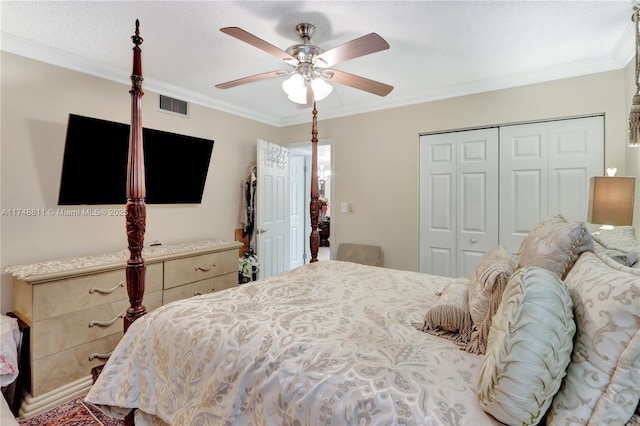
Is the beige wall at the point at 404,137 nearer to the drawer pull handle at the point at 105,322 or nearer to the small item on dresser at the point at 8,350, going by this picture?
the drawer pull handle at the point at 105,322

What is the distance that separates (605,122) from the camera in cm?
264

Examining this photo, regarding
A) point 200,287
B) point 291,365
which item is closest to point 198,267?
point 200,287

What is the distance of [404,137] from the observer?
3.62 meters

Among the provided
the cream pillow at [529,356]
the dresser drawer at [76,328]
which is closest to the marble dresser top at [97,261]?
the dresser drawer at [76,328]

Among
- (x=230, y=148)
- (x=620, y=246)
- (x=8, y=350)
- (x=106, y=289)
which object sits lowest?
(x=8, y=350)

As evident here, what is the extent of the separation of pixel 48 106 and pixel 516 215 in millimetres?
4131

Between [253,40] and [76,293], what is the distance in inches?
82.1

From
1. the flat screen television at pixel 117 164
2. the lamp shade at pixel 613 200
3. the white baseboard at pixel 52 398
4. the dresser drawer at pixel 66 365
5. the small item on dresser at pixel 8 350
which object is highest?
the flat screen television at pixel 117 164

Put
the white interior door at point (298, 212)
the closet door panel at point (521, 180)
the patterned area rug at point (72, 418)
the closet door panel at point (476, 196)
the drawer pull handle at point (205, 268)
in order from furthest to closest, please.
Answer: the white interior door at point (298, 212), the closet door panel at point (476, 196), the drawer pull handle at point (205, 268), the closet door panel at point (521, 180), the patterned area rug at point (72, 418)

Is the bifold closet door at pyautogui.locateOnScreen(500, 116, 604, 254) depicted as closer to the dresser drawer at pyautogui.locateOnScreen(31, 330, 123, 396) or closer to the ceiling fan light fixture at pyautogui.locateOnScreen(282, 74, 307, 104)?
the ceiling fan light fixture at pyautogui.locateOnScreen(282, 74, 307, 104)

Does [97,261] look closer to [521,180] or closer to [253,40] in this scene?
[253,40]

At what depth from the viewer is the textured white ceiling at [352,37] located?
6.23ft

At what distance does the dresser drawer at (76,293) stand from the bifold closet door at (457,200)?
2932 millimetres

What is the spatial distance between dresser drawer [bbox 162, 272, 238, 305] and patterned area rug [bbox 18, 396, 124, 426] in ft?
2.84
